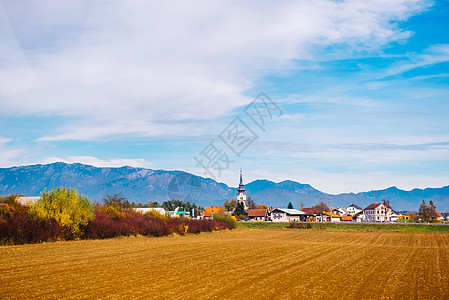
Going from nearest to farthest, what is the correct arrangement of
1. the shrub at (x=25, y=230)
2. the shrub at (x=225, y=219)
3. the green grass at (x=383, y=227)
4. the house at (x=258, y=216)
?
the shrub at (x=25, y=230) → the green grass at (x=383, y=227) → the shrub at (x=225, y=219) → the house at (x=258, y=216)

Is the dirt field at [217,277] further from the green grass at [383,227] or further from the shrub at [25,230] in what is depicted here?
the green grass at [383,227]

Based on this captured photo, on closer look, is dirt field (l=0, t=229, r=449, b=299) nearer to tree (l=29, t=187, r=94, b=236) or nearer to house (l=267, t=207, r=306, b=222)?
tree (l=29, t=187, r=94, b=236)

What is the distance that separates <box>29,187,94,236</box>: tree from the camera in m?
35.9

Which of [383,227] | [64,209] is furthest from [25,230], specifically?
[383,227]

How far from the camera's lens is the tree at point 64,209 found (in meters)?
35.9

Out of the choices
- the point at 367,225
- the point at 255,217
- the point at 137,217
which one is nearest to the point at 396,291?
the point at 137,217

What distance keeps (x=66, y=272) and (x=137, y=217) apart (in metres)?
36.5

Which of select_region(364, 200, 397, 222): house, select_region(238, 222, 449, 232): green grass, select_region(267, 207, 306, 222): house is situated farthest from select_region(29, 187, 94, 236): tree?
select_region(364, 200, 397, 222): house

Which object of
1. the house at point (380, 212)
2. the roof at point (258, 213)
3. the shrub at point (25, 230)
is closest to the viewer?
the shrub at point (25, 230)

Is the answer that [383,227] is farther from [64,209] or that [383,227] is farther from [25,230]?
[25,230]

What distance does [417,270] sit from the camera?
1917 cm

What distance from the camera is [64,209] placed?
37000mm

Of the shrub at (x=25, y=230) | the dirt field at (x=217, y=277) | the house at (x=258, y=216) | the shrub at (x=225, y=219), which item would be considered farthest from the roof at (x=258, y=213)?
the dirt field at (x=217, y=277)

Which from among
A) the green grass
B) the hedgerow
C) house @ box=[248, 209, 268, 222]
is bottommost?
the green grass
